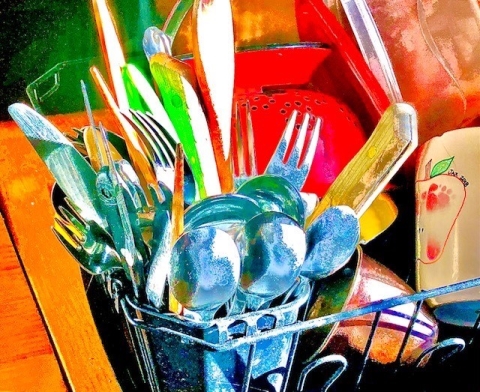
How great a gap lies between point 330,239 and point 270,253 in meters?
0.04

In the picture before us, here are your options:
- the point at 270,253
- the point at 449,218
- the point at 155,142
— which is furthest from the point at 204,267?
the point at 449,218

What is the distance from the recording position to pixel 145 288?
0.30 metres

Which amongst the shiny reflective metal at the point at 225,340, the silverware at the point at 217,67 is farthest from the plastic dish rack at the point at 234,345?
the silverware at the point at 217,67

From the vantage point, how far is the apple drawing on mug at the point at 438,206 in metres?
0.45

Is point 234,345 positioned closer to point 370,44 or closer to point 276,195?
point 276,195

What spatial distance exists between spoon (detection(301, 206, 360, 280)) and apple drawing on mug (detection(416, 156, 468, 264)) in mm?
162

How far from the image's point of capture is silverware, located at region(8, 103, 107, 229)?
0.32 m

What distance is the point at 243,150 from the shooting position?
1.43 feet

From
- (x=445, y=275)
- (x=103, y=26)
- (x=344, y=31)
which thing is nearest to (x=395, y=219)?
(x=445, y=275)

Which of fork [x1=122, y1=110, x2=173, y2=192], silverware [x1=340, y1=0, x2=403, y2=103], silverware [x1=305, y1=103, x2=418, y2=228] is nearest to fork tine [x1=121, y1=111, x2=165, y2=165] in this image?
fork [x1=122, y1=110, x2=173, y2=192]

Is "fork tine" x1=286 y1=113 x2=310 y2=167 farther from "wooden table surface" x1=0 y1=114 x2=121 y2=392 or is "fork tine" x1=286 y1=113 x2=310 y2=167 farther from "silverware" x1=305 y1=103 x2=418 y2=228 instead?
"wooden table surface" x1=0 y1=114 x2=121 y2=392

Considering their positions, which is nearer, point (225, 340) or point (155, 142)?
point (225, 340)

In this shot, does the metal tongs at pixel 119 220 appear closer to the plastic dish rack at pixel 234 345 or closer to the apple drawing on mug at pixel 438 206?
the plastic dish rack at pixel 234 345

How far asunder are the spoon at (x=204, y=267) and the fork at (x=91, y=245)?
0.20ft
